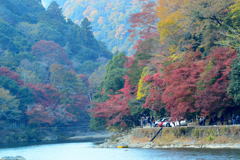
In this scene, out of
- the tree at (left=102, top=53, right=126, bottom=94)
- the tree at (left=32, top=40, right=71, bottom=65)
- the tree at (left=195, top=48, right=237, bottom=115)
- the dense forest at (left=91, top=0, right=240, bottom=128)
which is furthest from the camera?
the tree at (left=32, top=40, right=71, bottom=65)

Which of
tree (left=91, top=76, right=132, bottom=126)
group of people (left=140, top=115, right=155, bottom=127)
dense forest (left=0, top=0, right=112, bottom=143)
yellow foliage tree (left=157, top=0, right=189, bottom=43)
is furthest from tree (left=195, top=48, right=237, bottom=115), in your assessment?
dense forest (left=0, top=0, right=112, bottom=143)

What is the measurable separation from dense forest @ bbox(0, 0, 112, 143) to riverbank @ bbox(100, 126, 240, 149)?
38.9 metres

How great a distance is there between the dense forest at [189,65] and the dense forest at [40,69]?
30318 mm

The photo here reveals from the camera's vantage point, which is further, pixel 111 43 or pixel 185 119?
pixel 111 43

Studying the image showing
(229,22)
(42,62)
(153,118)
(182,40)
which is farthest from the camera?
(42,62)

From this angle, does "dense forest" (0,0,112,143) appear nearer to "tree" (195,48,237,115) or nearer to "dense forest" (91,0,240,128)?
"dense forest" (91,0,240,128)

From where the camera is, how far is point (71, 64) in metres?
128

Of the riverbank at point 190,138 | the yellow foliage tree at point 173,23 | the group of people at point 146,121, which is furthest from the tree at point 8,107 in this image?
the riverbank at point 190,138

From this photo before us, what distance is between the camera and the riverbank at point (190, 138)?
3647 centimetres

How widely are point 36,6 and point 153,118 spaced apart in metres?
112

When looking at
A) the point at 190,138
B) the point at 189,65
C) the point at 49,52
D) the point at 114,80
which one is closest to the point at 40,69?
the point at 49,52

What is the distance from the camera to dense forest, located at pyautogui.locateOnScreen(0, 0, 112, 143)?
8462cm

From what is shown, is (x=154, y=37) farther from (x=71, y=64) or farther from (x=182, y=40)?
(x=71, y=64)

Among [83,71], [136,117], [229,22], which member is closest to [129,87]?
[136,117]
